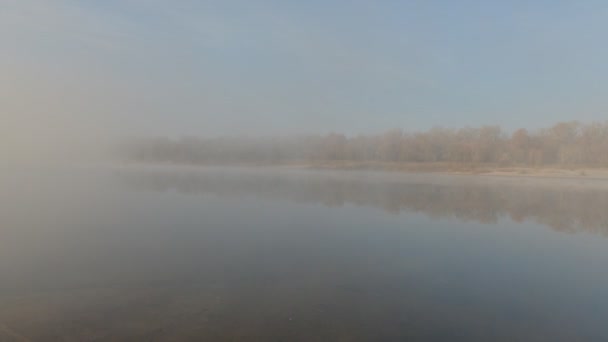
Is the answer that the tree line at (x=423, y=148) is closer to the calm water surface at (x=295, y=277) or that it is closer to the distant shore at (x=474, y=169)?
the distant shore at (x=474, y=169)

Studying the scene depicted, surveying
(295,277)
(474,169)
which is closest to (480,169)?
(474,169)

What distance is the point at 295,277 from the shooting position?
218 inches

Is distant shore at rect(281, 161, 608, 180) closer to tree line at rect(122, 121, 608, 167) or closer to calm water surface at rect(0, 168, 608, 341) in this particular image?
tree line at rect(122, 121, 608, 167)

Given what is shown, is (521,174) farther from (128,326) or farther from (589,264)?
(128,326)

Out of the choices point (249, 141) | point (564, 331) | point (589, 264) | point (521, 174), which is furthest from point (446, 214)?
point (249, 141)

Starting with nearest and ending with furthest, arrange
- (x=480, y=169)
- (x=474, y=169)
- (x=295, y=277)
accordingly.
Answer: (x=295, y=277), (x=480, y=169), (x=474, y=169)

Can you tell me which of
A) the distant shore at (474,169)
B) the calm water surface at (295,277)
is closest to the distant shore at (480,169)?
the distant shore at (474,169)

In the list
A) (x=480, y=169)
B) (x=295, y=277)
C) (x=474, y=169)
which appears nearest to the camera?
(x=295, y=277)

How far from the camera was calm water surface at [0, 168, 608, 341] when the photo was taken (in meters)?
3.91

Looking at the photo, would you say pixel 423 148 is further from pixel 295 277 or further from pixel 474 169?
pixel 295 277

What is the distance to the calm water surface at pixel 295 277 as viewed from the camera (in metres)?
3.91

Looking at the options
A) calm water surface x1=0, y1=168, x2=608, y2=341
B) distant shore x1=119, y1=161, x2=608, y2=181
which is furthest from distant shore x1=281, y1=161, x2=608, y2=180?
calm water surface x1=0, y1=168, x2=608, y2=341

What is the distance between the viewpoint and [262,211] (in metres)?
12.0

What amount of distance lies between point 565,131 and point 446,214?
48.2 metres
